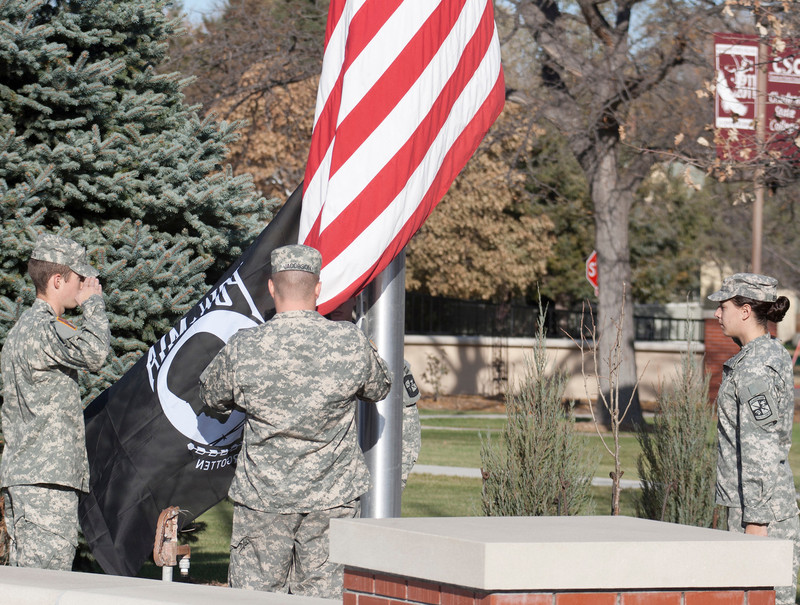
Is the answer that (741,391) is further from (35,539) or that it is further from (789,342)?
(789,342)

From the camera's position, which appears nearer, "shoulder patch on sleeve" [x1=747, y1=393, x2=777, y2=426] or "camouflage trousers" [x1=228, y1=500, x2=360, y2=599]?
"camouflage trousers" [x1=228, y1=500, x2=360, y2=599]

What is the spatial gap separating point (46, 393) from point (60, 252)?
650 mm

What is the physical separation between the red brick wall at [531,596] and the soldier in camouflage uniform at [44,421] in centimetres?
237

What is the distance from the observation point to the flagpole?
14.5 feet

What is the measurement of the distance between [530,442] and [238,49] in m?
13.1

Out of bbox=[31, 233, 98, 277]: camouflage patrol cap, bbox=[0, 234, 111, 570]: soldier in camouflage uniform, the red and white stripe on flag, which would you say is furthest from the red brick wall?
bbox=[31, 233, 98, 277]: camouflage patrol cap

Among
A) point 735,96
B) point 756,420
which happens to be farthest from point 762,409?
point 735,96

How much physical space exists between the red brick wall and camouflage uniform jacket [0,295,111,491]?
7.40 feet

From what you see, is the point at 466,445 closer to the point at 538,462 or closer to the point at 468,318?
the point at 538,462

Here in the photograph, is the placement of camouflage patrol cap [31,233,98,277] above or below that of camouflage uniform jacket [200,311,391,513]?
above

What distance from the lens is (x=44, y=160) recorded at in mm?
6555

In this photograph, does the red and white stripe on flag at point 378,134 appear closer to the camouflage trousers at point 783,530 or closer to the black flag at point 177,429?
the black flag at point 177,429

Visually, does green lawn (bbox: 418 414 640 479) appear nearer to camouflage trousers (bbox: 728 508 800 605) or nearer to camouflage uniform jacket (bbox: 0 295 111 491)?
camouflage trousers (bbox: 728 508 800 605)

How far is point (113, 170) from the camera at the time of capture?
22.1ft
